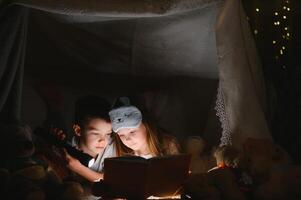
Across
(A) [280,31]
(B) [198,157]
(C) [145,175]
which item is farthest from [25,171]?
(A) [280,31]

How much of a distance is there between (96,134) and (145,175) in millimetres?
734

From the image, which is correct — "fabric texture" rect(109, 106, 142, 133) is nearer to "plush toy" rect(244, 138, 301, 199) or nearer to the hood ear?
the hood ear

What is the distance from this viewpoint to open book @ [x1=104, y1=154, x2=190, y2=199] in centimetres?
179

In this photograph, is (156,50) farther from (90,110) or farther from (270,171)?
(270,171)

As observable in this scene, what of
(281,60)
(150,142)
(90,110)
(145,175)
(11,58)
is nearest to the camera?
(145,175)

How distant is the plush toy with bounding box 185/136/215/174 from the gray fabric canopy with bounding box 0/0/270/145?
285 millimetres

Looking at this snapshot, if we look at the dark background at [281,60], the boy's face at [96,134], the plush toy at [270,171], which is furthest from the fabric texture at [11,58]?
the dark background at [281,60]

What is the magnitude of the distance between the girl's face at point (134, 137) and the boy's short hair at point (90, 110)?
0.19m

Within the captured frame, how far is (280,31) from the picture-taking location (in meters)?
2.78

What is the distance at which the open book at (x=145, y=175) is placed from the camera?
70.4 inches

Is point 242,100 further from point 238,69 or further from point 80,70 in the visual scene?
point 80,70

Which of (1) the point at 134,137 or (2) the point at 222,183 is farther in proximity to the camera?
(1) the point at 134,137

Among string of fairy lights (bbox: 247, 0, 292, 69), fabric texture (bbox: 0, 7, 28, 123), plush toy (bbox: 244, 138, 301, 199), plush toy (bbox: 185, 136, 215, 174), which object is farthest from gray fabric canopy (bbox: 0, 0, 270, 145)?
string of fairy lights (bbox: 247, 0, 292, 69)

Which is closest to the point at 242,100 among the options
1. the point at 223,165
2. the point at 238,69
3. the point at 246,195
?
the point at 238,69
